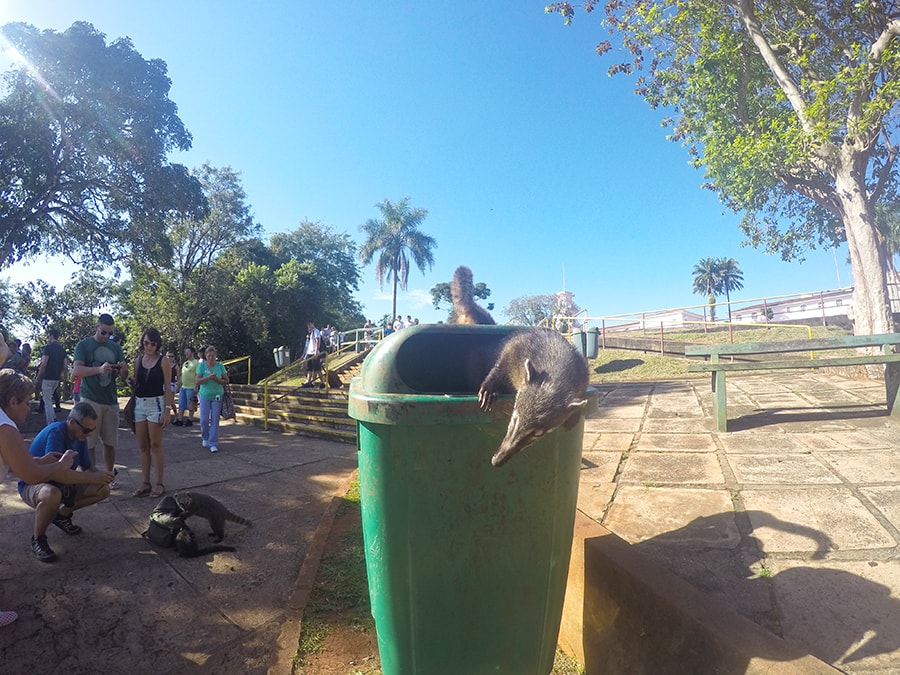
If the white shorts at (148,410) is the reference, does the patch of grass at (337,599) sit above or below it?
below

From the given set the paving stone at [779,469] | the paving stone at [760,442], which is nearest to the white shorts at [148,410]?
the paving stone at [779,469]

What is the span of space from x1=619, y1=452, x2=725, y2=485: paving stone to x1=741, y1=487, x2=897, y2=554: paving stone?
1.19 feet

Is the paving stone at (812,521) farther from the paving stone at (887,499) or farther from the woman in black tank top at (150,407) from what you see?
the woman in black tank top at (150,407)

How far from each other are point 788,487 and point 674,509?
83cm

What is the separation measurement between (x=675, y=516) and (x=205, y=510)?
10.9ft

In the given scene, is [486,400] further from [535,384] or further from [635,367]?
[635,367]

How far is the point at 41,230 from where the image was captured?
12.4 m

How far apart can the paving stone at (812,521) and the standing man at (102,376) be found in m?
5.44

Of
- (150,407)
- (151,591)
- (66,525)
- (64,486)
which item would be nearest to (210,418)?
(150,407)

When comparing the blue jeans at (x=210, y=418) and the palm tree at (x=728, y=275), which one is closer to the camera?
the blue jeans at (x=210, y=418)

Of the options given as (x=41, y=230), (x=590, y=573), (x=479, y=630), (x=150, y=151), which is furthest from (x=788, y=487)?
(x=41, y=230)

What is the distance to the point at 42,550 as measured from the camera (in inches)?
120

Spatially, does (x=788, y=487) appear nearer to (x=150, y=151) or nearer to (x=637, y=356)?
(x=637, y=356)

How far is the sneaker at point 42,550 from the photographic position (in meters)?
3.03
